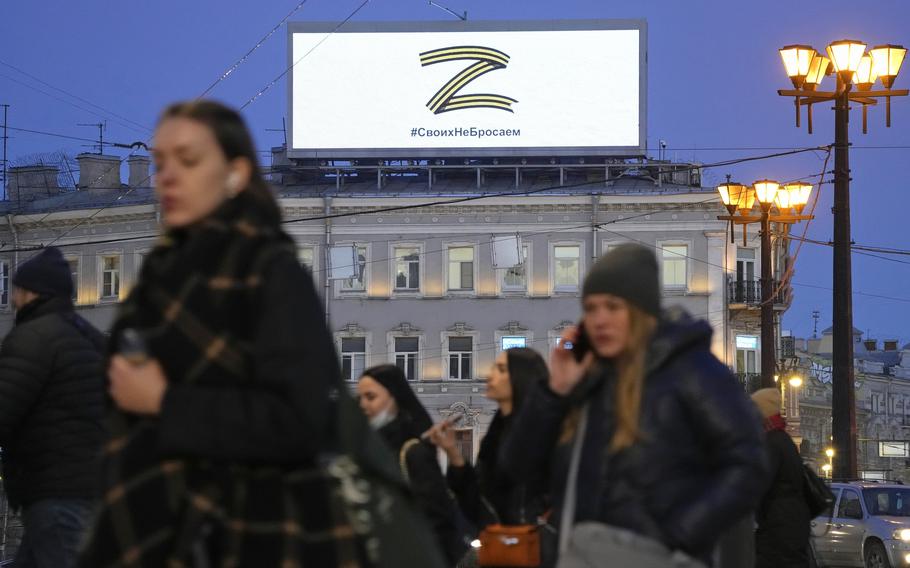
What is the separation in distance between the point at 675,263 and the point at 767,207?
3151cm

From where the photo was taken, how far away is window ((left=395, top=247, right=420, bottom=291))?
61.2 m

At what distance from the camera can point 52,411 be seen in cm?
730

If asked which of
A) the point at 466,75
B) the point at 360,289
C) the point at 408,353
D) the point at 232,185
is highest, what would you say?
the point at 466,75

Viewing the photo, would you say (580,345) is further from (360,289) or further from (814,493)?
(360,289)

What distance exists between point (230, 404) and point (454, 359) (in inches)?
2244

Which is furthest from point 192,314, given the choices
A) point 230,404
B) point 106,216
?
point 106,216

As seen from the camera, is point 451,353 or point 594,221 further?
point 594,221

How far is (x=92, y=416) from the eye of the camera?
741 centimetres

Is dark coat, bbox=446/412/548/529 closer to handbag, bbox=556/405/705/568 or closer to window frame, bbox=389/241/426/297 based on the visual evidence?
handbag, bbox=556/405/705/568

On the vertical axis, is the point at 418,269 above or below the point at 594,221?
below

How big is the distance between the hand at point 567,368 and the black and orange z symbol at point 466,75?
194 ft

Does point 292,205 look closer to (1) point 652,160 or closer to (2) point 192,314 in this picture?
(1) point 652,160

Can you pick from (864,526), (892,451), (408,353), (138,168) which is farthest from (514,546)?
(892,451)

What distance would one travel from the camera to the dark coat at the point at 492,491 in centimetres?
741
